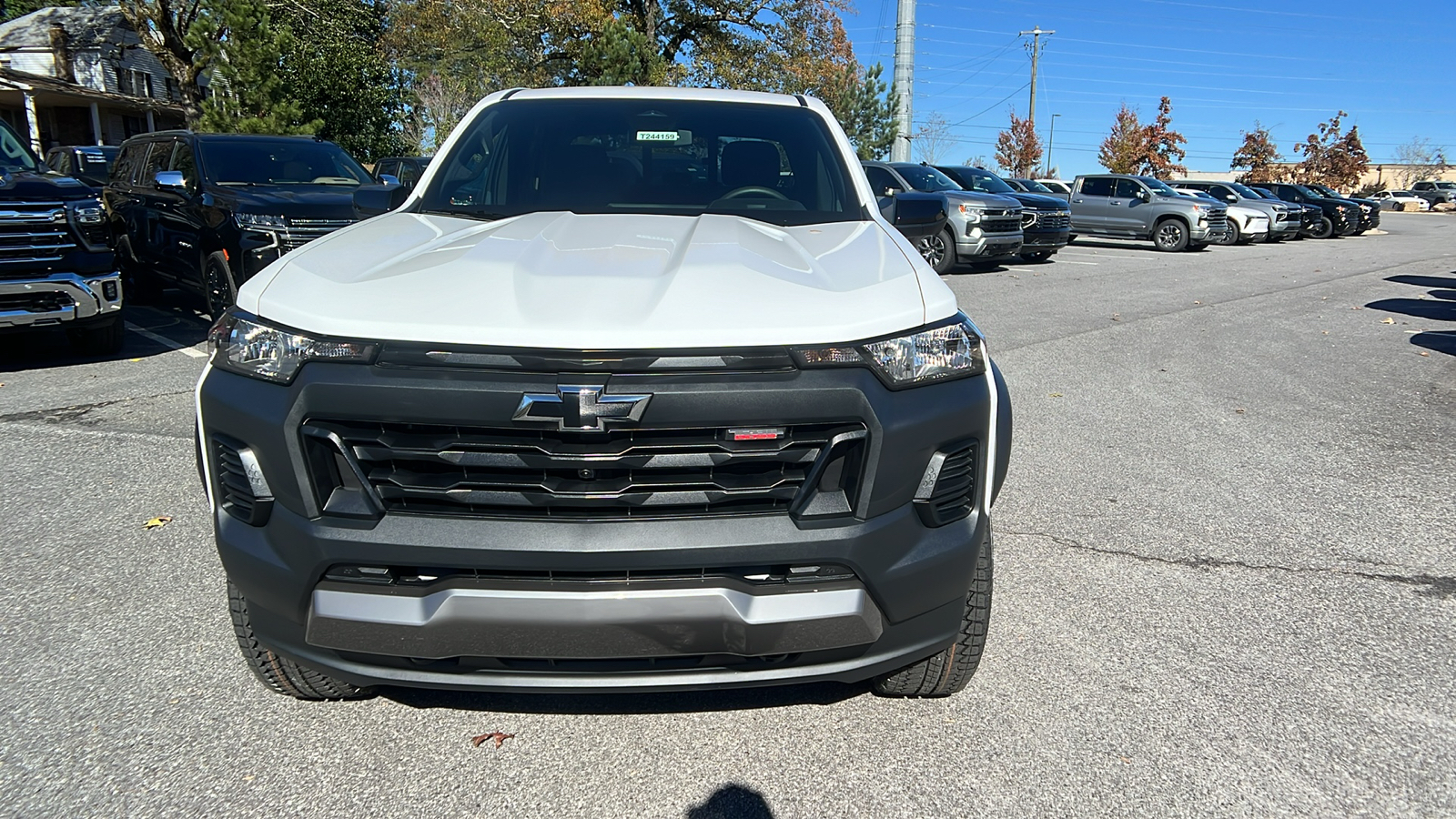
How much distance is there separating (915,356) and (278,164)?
8.84m

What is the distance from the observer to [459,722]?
2.71m

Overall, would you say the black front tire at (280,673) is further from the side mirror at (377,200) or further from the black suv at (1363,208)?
the black suv at (1363,208)

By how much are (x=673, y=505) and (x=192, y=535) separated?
2.86 m

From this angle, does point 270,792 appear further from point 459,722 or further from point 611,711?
point 611,711

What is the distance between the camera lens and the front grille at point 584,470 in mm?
2139

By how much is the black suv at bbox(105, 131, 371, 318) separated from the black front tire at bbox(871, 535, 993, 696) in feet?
20.9

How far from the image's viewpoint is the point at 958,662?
2.71 m

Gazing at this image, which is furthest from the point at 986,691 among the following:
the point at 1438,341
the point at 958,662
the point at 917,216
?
the point at 1438,341

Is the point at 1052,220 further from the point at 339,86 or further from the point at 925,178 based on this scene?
the point at 339,86

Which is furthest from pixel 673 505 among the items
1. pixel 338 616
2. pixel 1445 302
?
pixel 1445 302

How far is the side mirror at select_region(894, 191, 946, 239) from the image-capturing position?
3.90 metres

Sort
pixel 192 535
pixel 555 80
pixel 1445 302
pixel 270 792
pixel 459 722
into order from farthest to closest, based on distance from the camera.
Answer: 1. pixel 555 80
2. pixel 1445 302
3. pixel 192 535
4. pixel 459 722
5. pixel 270 792

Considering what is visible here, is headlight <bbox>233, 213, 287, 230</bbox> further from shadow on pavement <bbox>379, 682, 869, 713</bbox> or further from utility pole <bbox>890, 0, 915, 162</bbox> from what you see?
utility pole <bbox>890, 0, 915, 162</bbox>

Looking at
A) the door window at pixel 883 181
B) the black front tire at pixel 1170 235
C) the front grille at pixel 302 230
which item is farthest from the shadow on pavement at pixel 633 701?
the black front tire at pixel 1170 235
